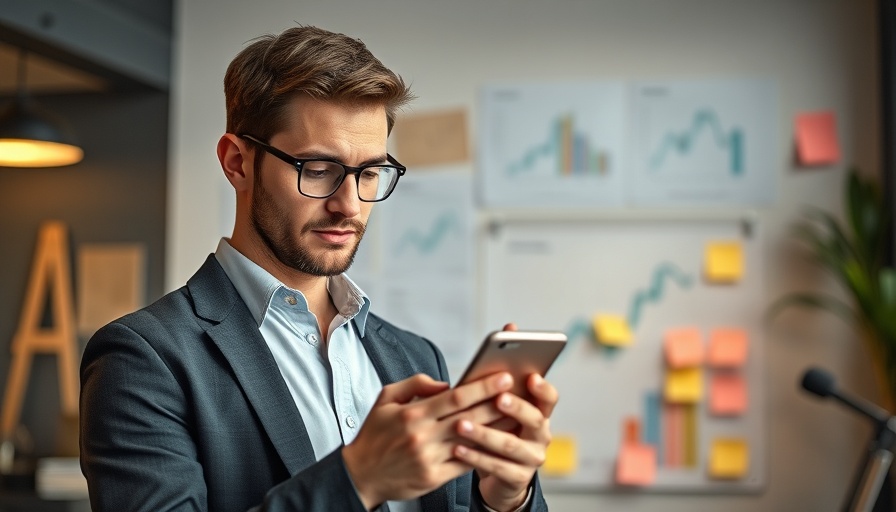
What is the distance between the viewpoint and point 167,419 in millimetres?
1153

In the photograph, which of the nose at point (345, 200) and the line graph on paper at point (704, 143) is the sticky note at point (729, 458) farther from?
the nose at point (345, 200)

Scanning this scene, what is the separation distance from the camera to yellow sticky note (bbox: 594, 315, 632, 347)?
317cm

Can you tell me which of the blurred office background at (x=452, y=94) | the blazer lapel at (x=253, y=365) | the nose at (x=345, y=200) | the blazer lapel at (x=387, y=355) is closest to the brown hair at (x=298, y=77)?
the nose at (x=345, y=200)

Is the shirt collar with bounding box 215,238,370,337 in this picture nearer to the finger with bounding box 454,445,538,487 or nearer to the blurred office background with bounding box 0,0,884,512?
the finger with bounding box 454,445,538,487

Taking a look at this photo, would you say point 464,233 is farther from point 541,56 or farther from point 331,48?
point 331,48

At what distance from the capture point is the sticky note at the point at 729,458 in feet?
10.2

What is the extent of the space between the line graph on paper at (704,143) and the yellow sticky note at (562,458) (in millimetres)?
803

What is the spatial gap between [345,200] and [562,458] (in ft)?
6.93

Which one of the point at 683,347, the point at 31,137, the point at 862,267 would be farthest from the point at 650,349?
the point at 31,137

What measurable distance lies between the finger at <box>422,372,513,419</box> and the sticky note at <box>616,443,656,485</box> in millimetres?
2219

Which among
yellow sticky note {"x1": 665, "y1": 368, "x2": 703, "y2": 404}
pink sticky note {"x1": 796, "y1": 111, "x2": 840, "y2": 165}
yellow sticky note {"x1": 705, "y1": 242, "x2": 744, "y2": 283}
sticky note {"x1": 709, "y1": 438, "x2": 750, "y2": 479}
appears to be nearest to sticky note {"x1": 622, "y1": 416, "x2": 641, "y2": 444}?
yellow sticky note {"x1": 665, "y1": 368, "x2": 703, "y2": 404}

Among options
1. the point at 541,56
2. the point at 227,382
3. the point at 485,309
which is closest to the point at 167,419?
the point at 227,382

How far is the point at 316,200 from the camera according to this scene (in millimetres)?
1268

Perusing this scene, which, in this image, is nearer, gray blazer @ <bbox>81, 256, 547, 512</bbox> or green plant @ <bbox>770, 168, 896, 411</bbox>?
gray blazer @ <bbox>81, 256, 547, 512</bbox>
